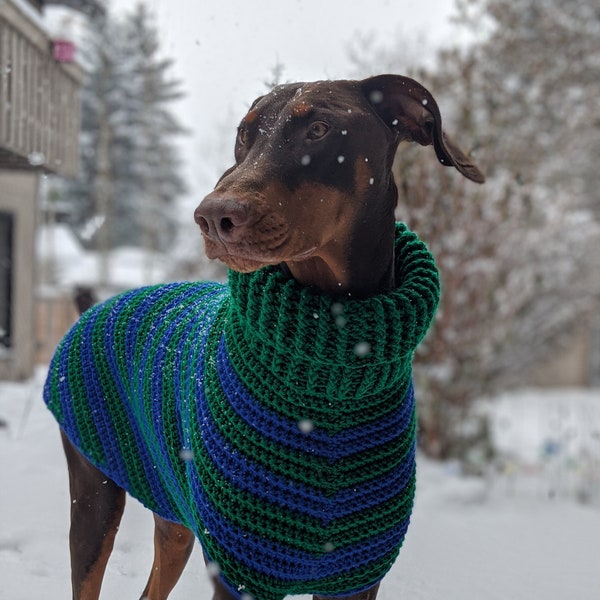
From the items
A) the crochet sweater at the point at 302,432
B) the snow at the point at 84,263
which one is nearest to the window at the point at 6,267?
the crochet sweater at the point at 302,432

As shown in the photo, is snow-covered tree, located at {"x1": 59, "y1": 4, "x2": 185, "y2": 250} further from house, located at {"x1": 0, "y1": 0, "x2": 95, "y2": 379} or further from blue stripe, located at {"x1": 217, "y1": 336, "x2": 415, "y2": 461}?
blue stripe, located at {"x1": 217, "y1": 336, "x2": 415, "y2": 461}

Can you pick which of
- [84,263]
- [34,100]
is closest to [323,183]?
[34,100]

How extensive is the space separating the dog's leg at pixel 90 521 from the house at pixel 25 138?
7.36ft

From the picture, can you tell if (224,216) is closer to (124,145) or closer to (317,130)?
(317,130)

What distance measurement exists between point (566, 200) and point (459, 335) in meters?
3.01

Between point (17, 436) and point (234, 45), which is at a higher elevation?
point (234, 45)

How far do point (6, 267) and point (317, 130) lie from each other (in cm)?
633

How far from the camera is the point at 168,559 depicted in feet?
6.58

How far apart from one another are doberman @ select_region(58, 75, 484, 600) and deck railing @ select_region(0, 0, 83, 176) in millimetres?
2486

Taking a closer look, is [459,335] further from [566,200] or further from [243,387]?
[243,387]

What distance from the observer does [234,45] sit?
238 cm

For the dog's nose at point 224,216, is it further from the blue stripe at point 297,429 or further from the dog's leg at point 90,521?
the dog's leg at point 90,521

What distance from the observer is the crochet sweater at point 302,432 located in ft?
4.41

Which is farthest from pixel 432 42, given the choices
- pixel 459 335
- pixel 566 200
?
pixel 459 335
